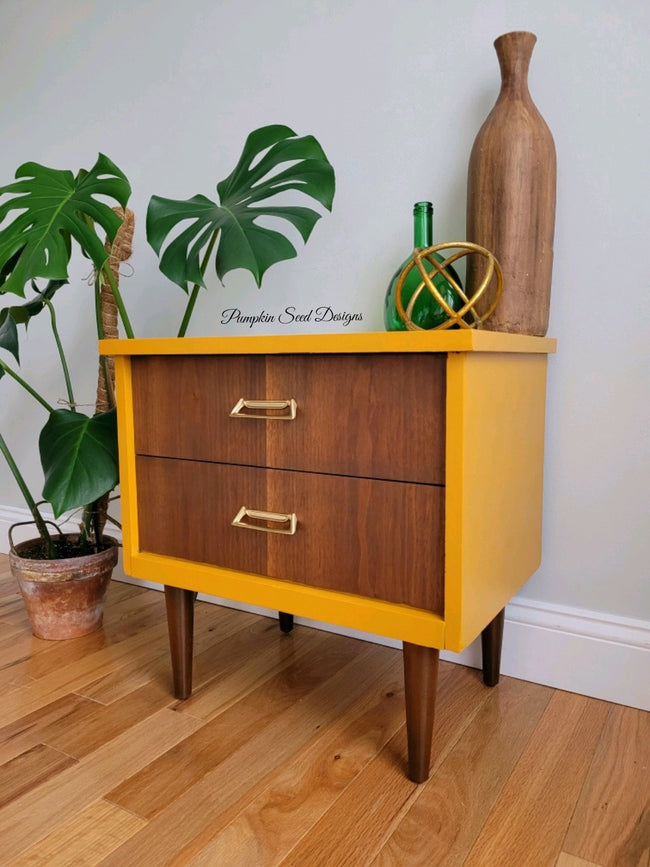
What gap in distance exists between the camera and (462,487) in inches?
33.9

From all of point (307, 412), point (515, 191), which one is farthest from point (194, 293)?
point (515, 191)

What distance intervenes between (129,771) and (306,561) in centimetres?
41

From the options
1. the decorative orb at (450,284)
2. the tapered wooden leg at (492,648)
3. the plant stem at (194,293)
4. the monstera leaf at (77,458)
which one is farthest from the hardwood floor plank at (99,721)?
the decorative orb at (450,284)

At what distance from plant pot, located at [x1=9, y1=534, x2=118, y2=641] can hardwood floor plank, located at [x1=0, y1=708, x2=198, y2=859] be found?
16.9 inches

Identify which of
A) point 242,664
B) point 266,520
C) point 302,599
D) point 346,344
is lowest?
point 242,664

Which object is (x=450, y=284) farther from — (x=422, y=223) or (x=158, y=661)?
(x=158, y=661)

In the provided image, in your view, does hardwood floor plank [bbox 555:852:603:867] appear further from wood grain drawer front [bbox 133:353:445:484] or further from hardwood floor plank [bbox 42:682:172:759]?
hardwood floor plank [bbox 42:682:172:759]

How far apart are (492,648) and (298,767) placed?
429mm

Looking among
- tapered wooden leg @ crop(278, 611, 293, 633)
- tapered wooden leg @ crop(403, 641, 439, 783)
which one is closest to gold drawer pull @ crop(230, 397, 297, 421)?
tapered wooden leg @ crop(403, 641, 439, 783)

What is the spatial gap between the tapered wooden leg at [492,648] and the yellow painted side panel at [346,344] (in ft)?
1.65

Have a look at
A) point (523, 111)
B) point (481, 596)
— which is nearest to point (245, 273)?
point (523, 111)

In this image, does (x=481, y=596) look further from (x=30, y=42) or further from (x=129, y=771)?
(x=30, y=42)

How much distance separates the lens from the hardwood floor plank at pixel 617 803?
2.73 feet

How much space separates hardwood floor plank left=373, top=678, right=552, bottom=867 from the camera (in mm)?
834
